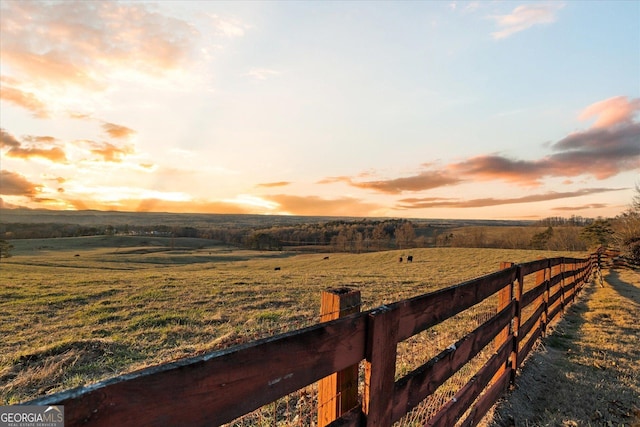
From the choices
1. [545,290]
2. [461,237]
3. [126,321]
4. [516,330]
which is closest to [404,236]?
[461,237]

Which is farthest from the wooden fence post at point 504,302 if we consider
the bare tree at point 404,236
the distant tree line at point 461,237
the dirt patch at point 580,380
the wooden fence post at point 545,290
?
the bare tree at point 404,236

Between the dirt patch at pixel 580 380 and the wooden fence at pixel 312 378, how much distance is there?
1.29 metres

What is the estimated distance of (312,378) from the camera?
168cm

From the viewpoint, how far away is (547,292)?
7621 millimetres

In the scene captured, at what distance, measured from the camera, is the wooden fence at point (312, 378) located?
1.09 m

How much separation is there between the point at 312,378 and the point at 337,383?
0.40 metres

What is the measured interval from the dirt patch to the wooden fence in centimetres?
129

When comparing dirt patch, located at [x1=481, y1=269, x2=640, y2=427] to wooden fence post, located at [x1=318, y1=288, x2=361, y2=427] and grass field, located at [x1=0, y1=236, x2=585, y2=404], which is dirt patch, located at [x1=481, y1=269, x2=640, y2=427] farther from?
grass field, located at [x1=0, y1=236, x2=585, y2=404]

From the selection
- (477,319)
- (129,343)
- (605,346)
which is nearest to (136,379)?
(129,343)

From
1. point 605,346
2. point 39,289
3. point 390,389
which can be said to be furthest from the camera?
point 39,289

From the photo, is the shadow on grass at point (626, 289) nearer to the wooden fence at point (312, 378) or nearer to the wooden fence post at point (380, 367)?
the wooden fence at point (312, 378)

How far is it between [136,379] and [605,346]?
8.67m

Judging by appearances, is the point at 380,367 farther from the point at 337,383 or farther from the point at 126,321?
the point at 126,321

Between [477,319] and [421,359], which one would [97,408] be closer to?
[421,359]
